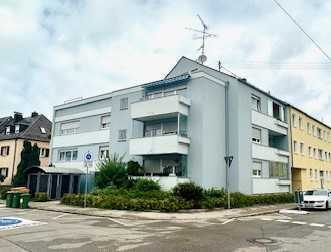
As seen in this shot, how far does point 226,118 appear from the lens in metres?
26.3

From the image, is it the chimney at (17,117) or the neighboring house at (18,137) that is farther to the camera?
the chimney at (17,117)

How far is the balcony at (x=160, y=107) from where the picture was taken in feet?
77.3

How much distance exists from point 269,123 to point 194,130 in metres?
8.68

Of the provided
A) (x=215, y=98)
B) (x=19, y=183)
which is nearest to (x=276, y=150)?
(x=215, y=98)

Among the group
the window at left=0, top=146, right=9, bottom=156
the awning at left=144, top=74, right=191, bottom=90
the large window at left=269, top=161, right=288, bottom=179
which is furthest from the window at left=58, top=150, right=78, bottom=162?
Result: the large window at left=269, top=161, right=288, bottom=179

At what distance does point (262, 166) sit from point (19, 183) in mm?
20612

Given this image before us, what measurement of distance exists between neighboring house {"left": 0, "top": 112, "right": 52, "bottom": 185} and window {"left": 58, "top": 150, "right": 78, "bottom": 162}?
10.7 m

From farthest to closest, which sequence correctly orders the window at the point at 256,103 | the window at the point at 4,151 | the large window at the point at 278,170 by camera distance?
1. the window at the point at 4,151
2. the large window at the point at 278,170
3. the window at the point at 256,103

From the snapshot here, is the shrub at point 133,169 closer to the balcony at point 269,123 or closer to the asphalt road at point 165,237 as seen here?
the asphalt road at point 165,237

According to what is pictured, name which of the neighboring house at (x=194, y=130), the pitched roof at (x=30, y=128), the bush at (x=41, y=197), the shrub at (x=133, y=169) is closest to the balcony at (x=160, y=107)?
the neighboring house at (x=194, y=130)

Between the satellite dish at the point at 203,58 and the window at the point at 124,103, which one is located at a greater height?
A: the satellite dish at the point at 203,58

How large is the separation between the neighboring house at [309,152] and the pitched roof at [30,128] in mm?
30235

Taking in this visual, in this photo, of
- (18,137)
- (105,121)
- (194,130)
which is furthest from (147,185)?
(18,137)

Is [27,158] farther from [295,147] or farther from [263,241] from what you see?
[263,241]
